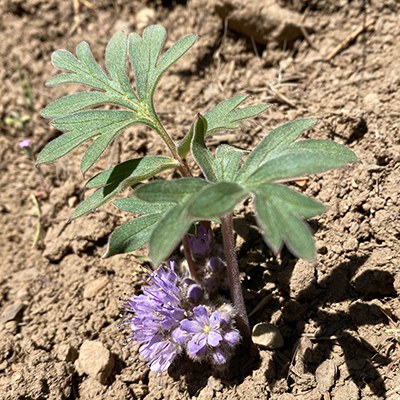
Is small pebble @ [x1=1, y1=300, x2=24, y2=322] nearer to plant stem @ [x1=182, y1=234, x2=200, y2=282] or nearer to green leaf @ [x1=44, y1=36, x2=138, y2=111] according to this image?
plant stem @ [x1=182, y1=234, x2=200, y2=282]

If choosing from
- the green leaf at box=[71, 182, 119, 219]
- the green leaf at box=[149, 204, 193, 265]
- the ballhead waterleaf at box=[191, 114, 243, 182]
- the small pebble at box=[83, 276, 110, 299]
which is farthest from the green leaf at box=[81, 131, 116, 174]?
the small pebble at box=[83, 276, 110, 299]

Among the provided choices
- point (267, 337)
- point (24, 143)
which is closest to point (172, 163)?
point (267, 337)

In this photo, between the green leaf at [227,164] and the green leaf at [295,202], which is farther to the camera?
the green leaf at [227,164]

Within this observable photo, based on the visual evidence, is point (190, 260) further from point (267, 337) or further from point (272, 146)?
point (272, 146)

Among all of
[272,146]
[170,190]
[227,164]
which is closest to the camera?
[170,190]

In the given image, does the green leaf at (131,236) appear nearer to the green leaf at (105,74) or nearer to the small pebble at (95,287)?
the green leaf at (105,74)

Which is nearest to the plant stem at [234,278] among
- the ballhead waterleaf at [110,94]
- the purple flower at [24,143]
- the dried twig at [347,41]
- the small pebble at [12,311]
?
the ballhead waterleaf at [110,94]

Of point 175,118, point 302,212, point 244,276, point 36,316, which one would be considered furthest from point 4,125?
point 302,212

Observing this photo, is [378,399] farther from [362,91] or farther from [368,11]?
[368,11]
